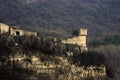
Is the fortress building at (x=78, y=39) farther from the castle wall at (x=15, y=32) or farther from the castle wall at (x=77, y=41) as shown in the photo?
the castle wall at (x=15, y=32)

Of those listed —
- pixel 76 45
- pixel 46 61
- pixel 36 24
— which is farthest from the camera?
pixel 36 24

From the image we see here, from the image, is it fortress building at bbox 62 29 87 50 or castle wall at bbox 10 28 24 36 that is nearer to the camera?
castle wall at bbox 10 28 24 36

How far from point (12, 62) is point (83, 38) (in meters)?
12.7

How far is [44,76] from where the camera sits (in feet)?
175

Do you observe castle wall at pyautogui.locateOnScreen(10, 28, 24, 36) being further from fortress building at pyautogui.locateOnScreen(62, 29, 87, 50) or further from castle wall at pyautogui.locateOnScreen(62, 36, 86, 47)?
fortress building at pyautogui.locateOnScreen(62, 29, 87, 50)

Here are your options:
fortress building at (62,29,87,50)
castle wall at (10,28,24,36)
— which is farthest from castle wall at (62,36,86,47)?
castle wall at (10,28,24,36)

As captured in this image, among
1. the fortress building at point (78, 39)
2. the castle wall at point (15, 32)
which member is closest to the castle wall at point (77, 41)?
the fortress building at point (78, 39)

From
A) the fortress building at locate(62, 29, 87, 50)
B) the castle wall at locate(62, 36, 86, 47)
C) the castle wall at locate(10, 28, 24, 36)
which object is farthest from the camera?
the fortress building at locate(62, 29, 87, 50)

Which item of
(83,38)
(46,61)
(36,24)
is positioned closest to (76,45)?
(83,38)

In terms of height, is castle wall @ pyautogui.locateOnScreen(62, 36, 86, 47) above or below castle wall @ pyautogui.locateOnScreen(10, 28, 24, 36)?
below

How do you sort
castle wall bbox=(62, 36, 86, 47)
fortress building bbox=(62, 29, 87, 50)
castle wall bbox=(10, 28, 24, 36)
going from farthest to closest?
fortress building bbox=(62, 29, 87, 50) < castle wall bbox=(62, 36, 86, 47) < castle wall bbox=(10, 28, 24, 36)

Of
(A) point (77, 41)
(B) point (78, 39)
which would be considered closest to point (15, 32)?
(A) point (77, 41)

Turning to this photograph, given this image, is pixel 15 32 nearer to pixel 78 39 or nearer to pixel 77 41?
pixel 77 41

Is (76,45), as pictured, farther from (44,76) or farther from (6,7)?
(6,7)
